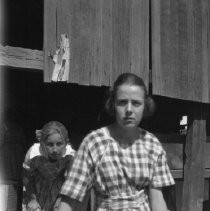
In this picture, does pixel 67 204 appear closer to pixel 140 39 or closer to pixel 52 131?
pixel 52 131

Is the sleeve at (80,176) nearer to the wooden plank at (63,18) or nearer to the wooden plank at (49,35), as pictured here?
the wooden plank at (49,35)

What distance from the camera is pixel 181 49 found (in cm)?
616

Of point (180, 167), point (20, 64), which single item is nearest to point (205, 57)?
point (180, 167)

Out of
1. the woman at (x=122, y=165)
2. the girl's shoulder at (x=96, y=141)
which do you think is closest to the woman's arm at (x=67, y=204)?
the woman at (x=122, y=165)

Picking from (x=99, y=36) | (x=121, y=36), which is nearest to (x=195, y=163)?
(x=121, y=36)

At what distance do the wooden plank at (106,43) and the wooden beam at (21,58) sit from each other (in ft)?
2.37

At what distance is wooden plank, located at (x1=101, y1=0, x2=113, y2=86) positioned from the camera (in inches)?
210

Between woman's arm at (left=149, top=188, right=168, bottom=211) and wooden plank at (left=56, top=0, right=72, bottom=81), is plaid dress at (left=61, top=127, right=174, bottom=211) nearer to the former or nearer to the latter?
woman's arm at (left=149, top=188, right=168, bottom=211)

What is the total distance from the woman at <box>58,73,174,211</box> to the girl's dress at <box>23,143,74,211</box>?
7.53 ft

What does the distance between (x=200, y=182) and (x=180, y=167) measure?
0.34 m

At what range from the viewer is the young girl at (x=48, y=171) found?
513 centimetres

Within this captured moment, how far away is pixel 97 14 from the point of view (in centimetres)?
535

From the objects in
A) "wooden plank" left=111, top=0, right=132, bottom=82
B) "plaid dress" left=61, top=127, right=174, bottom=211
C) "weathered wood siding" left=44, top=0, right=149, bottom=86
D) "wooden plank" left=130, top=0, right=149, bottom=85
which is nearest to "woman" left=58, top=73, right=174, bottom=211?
"plaid dress" left=61, top=127, right=174, bottom=211

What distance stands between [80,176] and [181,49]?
3655 mm
